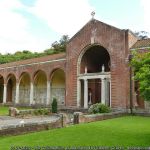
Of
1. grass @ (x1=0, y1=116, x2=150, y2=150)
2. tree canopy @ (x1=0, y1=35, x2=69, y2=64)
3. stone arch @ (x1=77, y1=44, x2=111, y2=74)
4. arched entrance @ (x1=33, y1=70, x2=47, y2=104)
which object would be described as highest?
tree canopy @ (x1=0, y1=35, x2=69, y2=64)

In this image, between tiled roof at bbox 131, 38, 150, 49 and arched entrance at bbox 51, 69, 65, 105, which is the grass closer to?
tiled roof at bbox 131, 38, 150, 49

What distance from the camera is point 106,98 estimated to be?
2941cm

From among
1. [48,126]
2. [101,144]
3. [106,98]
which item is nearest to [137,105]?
[106,98]

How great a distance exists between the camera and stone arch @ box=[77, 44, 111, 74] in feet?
101

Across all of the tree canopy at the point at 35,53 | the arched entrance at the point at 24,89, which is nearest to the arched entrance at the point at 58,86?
the arched entrance at the point at 24,89

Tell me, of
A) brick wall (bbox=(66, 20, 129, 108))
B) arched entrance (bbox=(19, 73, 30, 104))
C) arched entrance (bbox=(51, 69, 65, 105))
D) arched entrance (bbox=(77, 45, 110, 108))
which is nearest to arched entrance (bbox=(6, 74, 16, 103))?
arched entrance (bbox=(19, 73, 30, 104))

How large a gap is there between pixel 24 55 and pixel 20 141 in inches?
2534

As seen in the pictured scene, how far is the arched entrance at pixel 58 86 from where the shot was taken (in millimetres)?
37875

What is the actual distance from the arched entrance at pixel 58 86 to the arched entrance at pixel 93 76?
16.6 feet

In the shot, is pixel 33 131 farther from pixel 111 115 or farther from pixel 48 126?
pixel 111 115

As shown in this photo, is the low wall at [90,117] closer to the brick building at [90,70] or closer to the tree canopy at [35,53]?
the brick building at [90,70]

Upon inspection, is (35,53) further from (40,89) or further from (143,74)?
(143,74)

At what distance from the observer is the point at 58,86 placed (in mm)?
38500

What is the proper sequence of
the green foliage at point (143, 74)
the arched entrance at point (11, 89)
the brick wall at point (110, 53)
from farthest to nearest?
the arched entrance at point (11, 89)
the brick wall at point (110, 53)
the green foliage at point (143, 74)
